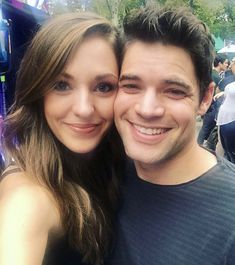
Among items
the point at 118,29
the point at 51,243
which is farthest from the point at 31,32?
the point at 51,243

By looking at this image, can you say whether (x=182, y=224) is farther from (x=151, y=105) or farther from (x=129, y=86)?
(x=129, y=86)

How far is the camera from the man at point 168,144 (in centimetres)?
155

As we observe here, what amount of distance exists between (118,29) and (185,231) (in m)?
1.01

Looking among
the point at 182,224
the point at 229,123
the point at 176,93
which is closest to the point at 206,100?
the point at 176,93

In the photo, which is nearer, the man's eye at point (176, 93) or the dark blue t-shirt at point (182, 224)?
the dark blue t-shirt at point (182, 224)

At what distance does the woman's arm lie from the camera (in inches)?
56.2

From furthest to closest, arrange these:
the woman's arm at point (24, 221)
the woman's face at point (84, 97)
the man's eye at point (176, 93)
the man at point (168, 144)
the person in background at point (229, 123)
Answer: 1. the person in background at point (229, 123)
2. the woman's face at point (84, 97)
3. the man's eye at point (176, 93)
4. the man at point (168, 144)
5. the woman's arm at point (24, 221)

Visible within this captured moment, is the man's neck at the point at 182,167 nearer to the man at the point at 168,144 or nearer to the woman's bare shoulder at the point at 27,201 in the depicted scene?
the man at the point at 168,144

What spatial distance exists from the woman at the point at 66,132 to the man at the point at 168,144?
0.10 m

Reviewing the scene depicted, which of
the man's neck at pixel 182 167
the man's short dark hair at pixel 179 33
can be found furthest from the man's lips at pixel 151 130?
the man's short dark hair at pixel 179 33

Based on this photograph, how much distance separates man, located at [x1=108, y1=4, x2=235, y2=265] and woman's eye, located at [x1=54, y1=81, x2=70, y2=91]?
24 centimetres

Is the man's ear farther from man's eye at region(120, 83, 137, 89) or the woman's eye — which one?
the woman's eye

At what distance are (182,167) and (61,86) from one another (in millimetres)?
642

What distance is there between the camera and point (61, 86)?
6.07 ft
